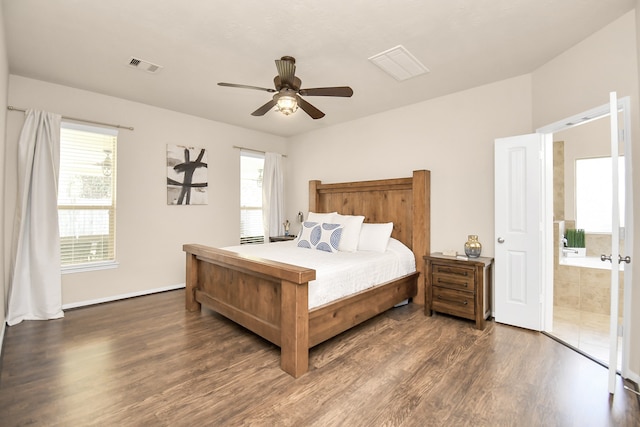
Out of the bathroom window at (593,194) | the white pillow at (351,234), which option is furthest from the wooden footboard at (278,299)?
the bathroom window at (593,194)

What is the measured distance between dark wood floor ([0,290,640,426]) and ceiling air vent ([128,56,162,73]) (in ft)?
8.70

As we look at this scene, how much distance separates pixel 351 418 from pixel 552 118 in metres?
3.17

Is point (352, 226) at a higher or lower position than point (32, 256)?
higher

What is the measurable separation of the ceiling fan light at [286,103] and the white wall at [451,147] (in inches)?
80.3

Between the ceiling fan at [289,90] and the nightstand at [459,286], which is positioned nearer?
the ceiling fan at [289,90]

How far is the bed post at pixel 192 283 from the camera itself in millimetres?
3535

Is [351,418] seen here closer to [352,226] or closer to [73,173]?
[352,226]

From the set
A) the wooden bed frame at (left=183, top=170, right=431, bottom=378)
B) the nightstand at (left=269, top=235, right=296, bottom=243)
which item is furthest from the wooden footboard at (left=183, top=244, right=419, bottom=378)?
the nightstand at (left=269, top=235, right=296, bottom=243)

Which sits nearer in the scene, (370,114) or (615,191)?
(615,191)

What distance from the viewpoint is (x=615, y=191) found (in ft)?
6.29

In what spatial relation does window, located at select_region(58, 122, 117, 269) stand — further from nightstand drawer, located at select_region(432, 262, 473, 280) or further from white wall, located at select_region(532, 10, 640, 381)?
white wall, located at select_region(532, 10, 640, 381)

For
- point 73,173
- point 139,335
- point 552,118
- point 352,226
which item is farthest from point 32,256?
point 552,118

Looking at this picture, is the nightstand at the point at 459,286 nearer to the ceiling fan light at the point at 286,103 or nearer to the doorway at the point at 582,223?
the doorway at the point at 582,223

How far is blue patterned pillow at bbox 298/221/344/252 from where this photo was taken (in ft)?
12.2
